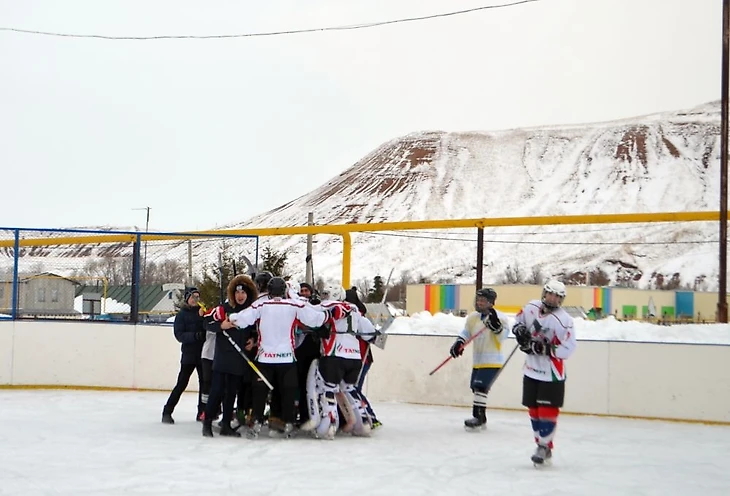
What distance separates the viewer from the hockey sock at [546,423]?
7465mm

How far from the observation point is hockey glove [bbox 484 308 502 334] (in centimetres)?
957

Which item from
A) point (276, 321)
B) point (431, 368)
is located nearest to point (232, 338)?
point (276, 321)

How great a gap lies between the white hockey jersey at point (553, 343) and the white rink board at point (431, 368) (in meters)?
3.94

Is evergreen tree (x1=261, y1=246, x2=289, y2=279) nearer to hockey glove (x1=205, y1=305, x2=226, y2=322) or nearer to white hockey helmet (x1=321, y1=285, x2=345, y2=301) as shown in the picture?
white hockey helmet (x1=321, y1=285, x2=345, y2=301)

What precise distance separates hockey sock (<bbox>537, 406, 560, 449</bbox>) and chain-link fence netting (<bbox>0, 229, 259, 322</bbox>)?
251 inches

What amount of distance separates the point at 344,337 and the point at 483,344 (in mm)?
1720

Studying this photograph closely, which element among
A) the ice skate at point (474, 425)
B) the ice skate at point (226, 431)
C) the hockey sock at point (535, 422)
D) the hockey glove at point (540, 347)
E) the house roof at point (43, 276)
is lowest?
the ice skate at point (474, 425)

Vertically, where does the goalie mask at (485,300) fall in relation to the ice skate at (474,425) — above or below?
above

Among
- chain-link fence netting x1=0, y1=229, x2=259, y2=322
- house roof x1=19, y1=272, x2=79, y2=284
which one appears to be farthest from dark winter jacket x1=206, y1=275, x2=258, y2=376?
house roof x1=19, y1=272, x2=79, y2=284

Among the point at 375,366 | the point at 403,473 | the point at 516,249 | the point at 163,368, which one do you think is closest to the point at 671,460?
the point at 403,473

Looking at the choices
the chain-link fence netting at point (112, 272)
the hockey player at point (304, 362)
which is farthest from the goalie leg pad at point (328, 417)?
the chain-link fence netting at point (112, 272)

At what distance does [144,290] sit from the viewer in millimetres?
13516

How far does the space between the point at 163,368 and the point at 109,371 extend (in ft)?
2.27

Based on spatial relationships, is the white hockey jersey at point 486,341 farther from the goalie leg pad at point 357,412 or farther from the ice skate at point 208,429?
the ice skate at point 208,429
